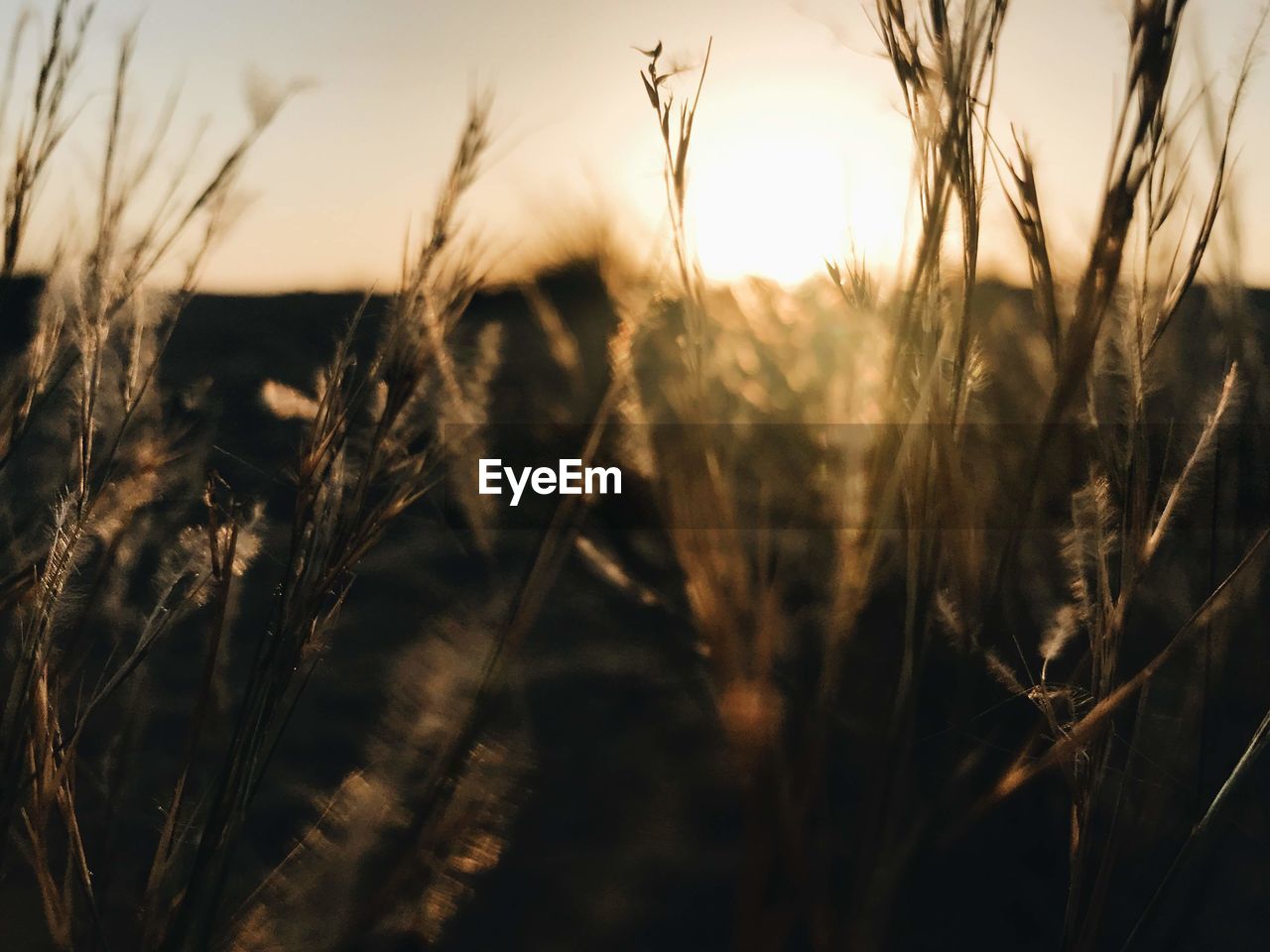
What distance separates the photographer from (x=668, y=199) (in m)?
0.67

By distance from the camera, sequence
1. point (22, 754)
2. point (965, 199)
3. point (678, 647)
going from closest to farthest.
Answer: point (965, 199) → point (22, 754) → point (678, 647)

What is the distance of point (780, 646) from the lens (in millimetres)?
1313

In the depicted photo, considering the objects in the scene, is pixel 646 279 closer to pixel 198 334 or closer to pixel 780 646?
pixel 780 646

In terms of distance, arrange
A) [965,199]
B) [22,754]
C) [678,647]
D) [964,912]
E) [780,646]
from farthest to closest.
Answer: [780,646]
[964,912]
[678,647]
[22,754]
[965,199]

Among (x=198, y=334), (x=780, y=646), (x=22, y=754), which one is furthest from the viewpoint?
(x=198, y=334)

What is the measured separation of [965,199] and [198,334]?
11.0 feet

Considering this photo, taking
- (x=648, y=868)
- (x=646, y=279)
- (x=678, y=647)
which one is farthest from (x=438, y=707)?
(x=648, y=868)

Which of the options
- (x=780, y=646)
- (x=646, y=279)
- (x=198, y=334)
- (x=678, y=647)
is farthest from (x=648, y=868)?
(x=198, y=334)

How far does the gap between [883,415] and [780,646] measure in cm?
72

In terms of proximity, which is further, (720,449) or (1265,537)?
(720,449)

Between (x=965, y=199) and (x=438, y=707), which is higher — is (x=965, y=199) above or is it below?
above

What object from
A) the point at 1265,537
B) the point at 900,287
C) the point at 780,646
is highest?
the point at 900,287

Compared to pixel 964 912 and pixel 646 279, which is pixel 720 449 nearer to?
pixel 646 279

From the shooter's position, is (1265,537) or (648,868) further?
(648,868)
